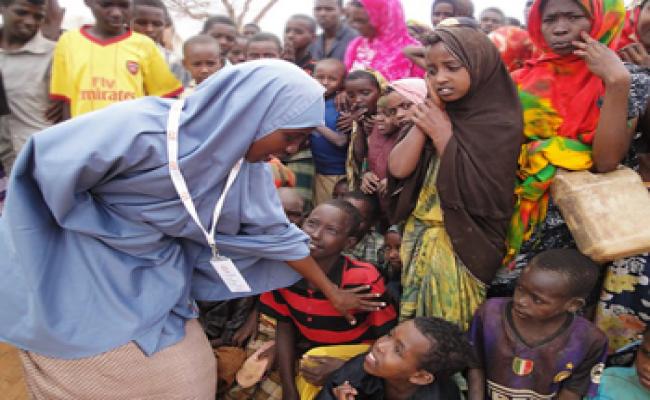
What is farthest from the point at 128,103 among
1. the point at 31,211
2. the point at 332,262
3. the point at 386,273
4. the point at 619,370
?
the point at 619,370

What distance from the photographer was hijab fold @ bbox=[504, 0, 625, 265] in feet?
6.74

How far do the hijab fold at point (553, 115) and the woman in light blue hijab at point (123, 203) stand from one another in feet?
3.36

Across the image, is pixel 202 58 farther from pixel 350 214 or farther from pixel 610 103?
pixel 610 103

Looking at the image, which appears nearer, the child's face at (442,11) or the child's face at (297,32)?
the child's face at (442,11)

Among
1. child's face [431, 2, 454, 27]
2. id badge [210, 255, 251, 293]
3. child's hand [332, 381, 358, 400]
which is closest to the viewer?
id badge [210, 255, 251, 293]

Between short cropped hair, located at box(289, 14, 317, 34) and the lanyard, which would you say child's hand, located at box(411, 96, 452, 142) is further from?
short cropped hair, located at box(289, 14, 317, 34)

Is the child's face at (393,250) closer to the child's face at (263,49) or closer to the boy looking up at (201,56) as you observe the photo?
the boy looking up at (201,56)

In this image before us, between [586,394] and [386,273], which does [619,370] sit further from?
[386,273]

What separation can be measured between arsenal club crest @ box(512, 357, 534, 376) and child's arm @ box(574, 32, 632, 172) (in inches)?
35.1

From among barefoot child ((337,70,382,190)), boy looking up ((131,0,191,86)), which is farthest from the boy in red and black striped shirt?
boy looking up ((131,0,191,86))

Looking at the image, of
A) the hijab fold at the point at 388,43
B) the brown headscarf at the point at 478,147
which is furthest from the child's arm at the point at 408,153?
the hijab fold at the point at 388,43

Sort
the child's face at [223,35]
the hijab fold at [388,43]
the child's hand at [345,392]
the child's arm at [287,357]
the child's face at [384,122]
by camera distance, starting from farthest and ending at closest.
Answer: the child's face at [223,35] < the hijab fold at [388,43] < the child's face at [384,122] < the child's arm at [287,357] < the child's hand at [345,392]

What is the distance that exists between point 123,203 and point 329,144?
2.07 meters

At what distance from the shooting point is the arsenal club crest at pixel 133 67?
339 cm
